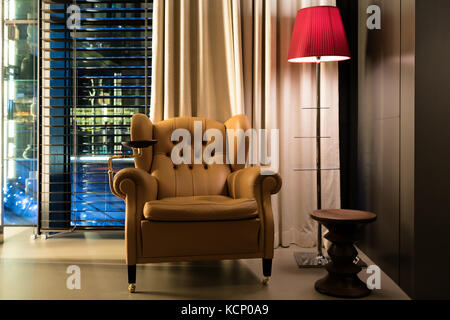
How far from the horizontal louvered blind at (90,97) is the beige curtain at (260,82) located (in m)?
0.35

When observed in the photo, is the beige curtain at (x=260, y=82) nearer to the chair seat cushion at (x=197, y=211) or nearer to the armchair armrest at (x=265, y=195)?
the armchair armrest at (x=265, y=195)

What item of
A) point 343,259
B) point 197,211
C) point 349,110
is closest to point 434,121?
point 343,259

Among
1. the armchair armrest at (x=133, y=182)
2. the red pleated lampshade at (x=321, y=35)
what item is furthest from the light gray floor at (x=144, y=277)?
the red pleated lampshade at (x=321, y=35)

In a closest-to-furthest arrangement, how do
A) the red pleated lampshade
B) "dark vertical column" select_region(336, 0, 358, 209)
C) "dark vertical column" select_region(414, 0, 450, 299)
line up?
1. "dark vertical column" select_region(414, 0, 450, 299)
2. the red pleated lampshade
3. "dark vertical column" select_region(336, 0, 358, 209)

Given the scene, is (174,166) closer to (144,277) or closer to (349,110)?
(144,277)

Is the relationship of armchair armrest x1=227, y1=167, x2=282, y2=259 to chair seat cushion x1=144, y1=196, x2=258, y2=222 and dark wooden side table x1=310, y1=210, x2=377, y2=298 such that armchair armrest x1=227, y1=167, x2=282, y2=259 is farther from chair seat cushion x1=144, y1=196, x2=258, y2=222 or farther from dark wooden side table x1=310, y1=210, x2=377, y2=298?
dark wooden side table x1=310, y1=210, x2=377, y2=298

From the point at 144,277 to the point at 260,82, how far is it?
5.80 ft

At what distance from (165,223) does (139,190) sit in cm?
24

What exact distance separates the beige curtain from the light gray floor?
1.64 ft

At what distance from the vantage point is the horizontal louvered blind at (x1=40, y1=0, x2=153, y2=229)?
4043 mm

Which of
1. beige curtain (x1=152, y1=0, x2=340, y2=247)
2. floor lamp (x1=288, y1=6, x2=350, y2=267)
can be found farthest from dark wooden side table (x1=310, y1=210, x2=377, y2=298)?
beige curtain (x1=152, y1=0, x2=340, y2=247)

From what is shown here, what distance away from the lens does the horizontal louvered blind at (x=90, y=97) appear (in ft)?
13.3

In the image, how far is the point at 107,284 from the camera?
2697 mm
